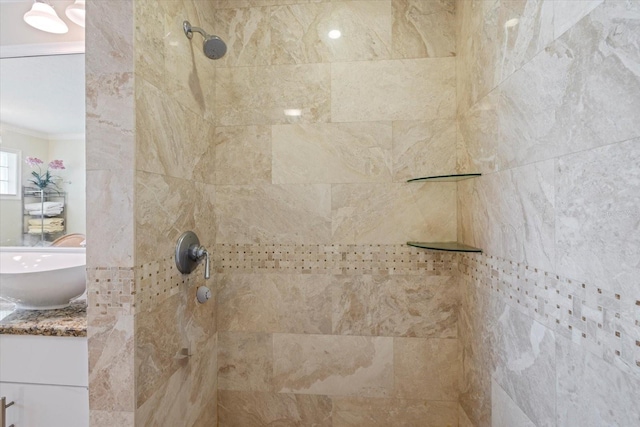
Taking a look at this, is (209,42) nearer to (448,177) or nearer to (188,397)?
(448,177)

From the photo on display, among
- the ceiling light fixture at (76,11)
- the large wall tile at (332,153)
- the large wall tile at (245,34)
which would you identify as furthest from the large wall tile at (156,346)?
the ceiling light fixture at (76,11)

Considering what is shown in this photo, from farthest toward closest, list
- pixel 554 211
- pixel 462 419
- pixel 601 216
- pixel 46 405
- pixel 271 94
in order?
1. pixel 271 94
2. pixel 462 419
3. pixel 46 405
4. pixel 554 211
5. pixel 601 216

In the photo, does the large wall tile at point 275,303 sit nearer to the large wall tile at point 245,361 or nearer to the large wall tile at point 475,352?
the large wall tile at point 245,361

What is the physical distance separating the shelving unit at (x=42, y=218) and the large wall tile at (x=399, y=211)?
1.21 meters

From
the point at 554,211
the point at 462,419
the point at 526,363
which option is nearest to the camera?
the point at 554,211

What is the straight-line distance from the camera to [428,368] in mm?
1341

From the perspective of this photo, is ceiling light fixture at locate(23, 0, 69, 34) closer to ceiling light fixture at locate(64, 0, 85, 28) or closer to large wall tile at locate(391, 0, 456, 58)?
ceiling light fixture at locate(64, 0, 85, 28)

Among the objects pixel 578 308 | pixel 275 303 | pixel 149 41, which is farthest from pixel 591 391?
pixel 149 41

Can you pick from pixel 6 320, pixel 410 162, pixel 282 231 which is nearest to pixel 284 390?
pixel 282 231

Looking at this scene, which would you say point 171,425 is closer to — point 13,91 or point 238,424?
point 238,424

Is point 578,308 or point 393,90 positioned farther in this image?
point 393,90

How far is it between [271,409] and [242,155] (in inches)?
45.7

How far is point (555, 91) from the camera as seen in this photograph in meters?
0.74

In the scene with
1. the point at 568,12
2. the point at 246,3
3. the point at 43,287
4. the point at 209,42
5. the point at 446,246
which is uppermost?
the point at 246,3
